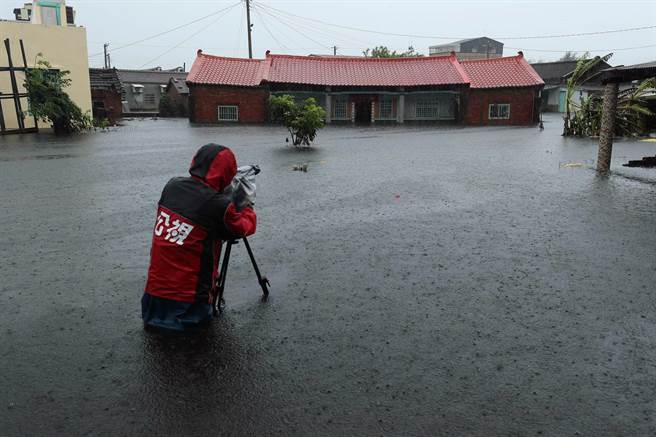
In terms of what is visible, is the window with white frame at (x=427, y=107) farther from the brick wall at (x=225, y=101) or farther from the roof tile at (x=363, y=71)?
the brick wall at (x=225, y=101)

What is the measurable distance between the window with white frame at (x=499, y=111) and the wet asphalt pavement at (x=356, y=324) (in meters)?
26.2

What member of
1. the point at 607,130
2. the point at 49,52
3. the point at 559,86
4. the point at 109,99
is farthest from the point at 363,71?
the point at 607,130

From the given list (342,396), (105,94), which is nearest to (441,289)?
(342,396)

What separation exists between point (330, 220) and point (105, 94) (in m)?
34.1

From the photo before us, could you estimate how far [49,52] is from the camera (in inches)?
1046

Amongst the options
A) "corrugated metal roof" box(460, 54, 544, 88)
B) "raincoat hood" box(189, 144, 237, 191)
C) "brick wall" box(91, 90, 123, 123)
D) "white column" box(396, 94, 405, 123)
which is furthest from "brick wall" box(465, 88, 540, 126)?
"raincoat hood" box(189, 144, 237, 191)

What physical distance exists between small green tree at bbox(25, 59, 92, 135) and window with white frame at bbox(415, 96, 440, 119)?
21.1 meters

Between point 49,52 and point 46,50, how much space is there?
6.9 inches

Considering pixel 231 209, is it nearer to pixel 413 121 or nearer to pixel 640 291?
pixel 640 291

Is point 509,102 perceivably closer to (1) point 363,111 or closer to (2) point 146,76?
(1) point 363,111

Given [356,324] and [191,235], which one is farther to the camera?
[356,324]

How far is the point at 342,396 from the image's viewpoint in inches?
127

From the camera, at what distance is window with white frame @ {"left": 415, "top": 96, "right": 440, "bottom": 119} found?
3578 centimetres

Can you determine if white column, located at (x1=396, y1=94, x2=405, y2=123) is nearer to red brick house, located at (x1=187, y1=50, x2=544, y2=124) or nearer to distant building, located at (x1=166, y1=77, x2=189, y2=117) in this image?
red brick house, located at (x1=187, y1=50, x2=544, y2=124)
